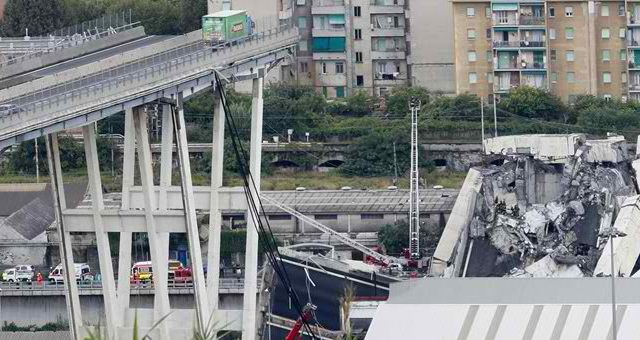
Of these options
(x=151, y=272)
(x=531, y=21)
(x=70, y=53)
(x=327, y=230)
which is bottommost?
(x=151, y=272)

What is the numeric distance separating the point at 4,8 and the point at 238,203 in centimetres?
3254

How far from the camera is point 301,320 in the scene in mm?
61938

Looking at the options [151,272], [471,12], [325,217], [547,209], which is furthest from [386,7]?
[151,272]

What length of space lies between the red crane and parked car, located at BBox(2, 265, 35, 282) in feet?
33.1

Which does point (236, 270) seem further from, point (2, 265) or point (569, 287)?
point (569, 287)

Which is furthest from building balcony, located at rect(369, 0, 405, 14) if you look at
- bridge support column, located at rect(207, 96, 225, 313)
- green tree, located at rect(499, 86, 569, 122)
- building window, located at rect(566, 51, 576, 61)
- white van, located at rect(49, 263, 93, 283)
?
bridge support column, located at rect(207, 96, 225, 313)

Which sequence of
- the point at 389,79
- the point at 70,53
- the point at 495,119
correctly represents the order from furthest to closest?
the point at 389,79 < the point at 495,119 < the point at 70,53

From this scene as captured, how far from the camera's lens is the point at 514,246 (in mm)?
69000

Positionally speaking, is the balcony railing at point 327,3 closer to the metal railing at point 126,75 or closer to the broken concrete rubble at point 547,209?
the broken concrete rubble at point 547,209

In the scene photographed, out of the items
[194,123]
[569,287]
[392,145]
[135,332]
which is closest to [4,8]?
[194,123]

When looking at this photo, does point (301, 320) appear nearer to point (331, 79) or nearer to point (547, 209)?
point (547, 209)

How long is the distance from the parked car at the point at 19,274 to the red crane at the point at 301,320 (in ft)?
33.1

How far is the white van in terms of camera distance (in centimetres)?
7125

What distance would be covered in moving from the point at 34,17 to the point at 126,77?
33418 millimetres
